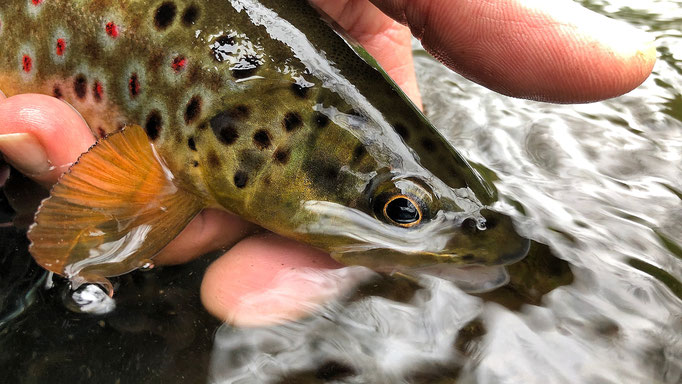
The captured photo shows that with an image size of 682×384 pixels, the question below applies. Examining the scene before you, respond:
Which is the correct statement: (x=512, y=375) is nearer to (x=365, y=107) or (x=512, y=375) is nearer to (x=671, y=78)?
(x=365, y=107)

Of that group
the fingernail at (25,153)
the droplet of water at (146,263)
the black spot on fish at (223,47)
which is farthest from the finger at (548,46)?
the fingernail at (25,153)

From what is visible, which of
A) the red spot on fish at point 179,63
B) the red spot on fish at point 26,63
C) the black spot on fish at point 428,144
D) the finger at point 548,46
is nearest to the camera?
the finger at point 548,46

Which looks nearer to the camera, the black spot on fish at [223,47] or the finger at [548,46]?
the finger at [548,46]

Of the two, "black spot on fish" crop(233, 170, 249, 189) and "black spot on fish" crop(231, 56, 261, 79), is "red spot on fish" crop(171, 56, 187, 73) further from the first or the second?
"black spot on fish" crop(233, 170, 249, 189)

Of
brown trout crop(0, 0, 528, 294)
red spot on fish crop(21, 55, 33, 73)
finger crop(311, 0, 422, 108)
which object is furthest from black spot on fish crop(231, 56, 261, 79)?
red spot on fish crop(21, 55, 33, 73)

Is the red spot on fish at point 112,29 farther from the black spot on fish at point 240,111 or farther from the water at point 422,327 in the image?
the water at point 422,327

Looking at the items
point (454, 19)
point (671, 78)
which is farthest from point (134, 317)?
point (671, 78)

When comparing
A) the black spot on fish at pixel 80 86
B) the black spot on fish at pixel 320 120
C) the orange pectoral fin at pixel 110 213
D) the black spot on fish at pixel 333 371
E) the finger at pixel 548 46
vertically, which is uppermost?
the finger at pixel 548 46
